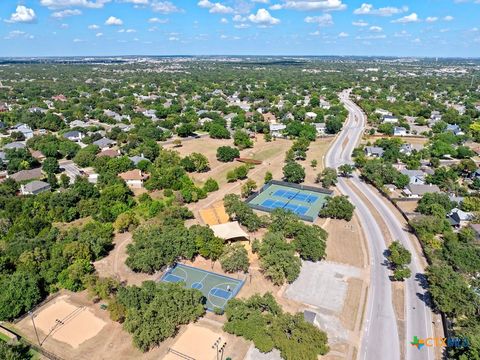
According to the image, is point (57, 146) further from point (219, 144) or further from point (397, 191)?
point (397, 191)

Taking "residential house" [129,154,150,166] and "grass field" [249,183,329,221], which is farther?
"residential house" [129,154,150,166]

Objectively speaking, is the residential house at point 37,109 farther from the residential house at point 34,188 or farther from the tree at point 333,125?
the tree at point 333,125

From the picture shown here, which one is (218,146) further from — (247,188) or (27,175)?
(27,175)

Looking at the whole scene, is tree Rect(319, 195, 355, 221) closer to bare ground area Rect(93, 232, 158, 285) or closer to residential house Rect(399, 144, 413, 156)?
bare ground area Rect(93, 232, 158, 285)

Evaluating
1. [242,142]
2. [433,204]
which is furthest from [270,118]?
[433,204]

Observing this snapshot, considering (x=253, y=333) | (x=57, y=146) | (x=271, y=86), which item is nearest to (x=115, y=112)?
(x=57, y=146)

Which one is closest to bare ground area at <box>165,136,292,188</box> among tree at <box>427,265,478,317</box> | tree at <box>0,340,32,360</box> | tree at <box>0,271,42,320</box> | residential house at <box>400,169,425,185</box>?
residential house at <box>400,169,425,185</box>

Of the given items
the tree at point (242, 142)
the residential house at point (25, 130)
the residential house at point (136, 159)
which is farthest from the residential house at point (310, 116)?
the residential house at point (25, 130)
